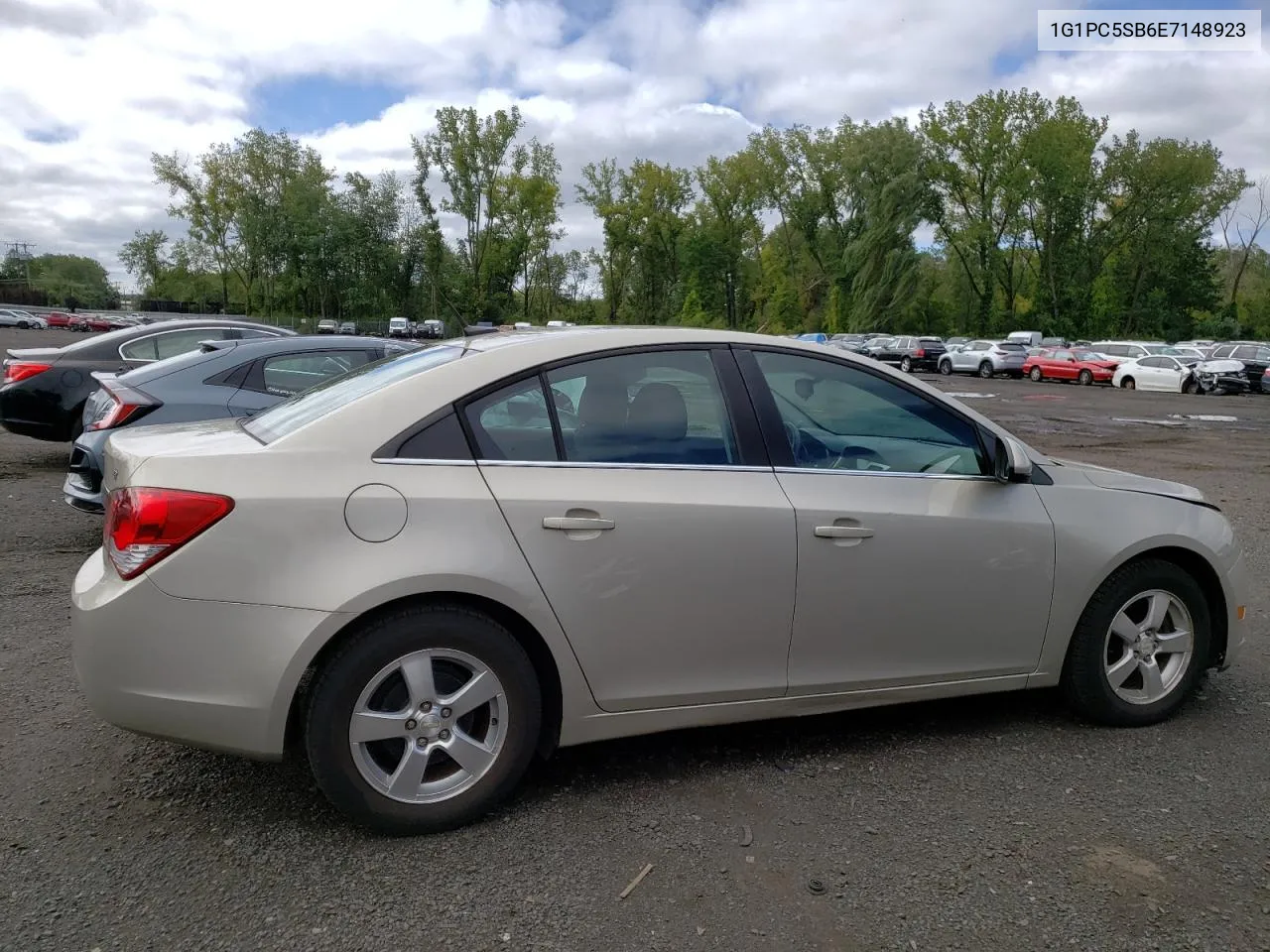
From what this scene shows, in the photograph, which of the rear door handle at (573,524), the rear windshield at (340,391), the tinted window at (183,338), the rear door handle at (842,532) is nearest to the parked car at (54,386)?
the tinted window at (183,338)

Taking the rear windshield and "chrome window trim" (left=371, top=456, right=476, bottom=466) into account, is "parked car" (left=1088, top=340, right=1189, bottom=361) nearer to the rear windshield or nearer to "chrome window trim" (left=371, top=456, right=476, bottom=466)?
the rear windshield

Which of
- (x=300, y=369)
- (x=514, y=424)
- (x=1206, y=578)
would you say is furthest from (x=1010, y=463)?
(x=300, y=369)

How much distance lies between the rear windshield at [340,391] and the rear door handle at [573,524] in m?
0.70

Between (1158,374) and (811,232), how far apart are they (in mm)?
42011

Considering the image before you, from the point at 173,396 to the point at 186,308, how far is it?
308 feet

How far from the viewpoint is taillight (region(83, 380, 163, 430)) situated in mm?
6344

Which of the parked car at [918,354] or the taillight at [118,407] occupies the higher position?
the taillight at [118,407]

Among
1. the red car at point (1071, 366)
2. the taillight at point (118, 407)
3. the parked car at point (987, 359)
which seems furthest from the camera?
the parked car at point (987, 359)

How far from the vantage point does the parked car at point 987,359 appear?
42219 millimetres

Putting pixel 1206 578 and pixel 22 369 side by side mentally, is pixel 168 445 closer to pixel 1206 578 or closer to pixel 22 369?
pixel 1206 578

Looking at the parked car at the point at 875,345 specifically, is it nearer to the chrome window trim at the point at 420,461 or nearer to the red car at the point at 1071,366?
the red car at the point at 1071,366

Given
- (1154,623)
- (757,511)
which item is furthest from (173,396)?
(1154,623)

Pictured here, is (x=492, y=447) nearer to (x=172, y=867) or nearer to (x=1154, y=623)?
(x=172, y=867)

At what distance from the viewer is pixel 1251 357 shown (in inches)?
1331
